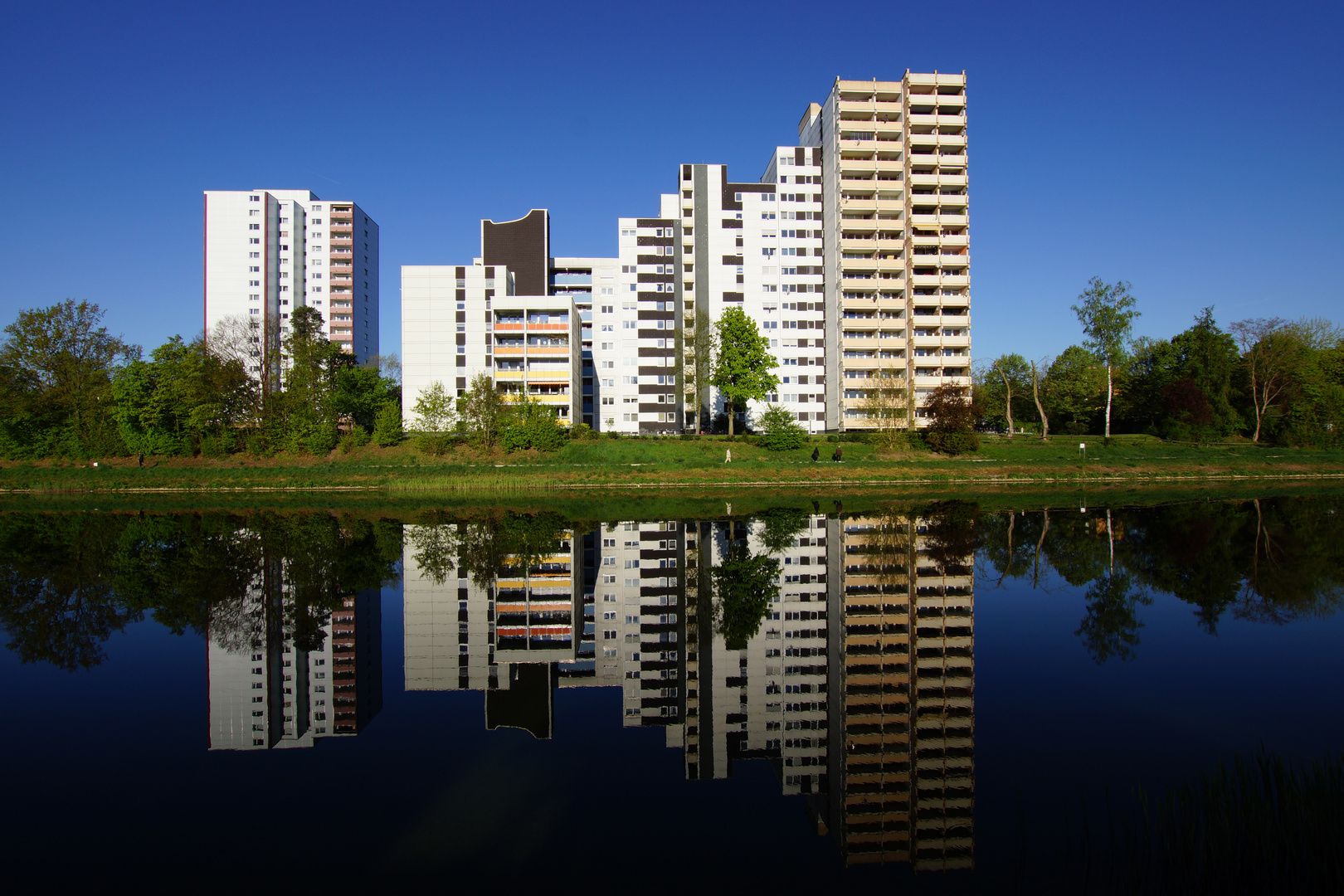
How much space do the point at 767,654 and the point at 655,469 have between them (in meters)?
38.0

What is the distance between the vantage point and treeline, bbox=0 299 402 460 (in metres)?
57.5

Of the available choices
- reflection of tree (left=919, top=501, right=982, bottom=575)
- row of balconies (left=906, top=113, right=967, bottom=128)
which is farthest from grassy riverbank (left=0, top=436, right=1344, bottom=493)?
row of balconies (left=906, top=113, right=967, bottom=128)

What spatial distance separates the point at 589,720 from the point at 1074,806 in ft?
20.2

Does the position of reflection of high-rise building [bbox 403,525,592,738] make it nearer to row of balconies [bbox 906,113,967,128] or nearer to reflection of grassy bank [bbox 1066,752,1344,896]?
reflection of grassy bank [bbox 1066,752,1344,896]

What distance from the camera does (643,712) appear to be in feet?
34.7

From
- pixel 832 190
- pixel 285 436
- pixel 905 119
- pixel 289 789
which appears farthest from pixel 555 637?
pixel 905 119

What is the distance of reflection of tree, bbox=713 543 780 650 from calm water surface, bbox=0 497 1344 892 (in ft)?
0.36

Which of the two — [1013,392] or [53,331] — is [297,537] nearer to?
[53,331]

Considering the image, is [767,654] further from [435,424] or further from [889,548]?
[435,424]

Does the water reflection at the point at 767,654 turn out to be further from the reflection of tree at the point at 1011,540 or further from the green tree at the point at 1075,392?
the green tree at the point at 1075,392

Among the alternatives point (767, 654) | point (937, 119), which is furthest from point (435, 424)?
point (937, 119)

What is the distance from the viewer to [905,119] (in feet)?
254

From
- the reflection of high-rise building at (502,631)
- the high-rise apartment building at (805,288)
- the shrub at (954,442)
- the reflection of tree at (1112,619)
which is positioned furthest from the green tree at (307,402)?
the reflection of tree at (1112,619)

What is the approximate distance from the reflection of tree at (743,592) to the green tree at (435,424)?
41978 mm
